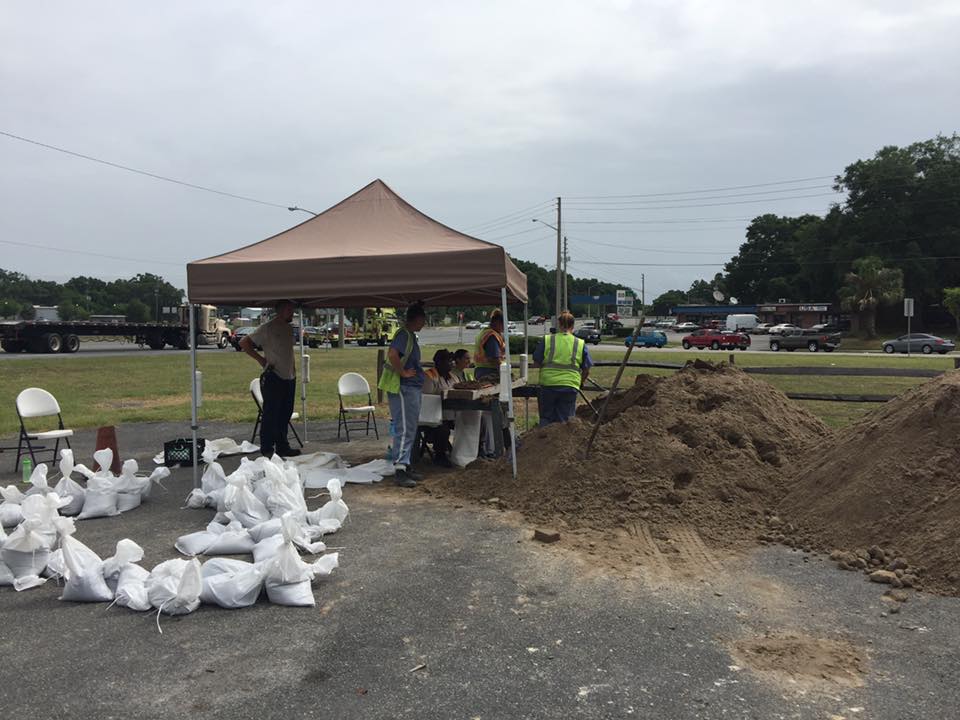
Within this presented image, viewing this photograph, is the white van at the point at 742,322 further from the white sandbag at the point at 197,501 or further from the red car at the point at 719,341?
the white sandbag at the point at 197,501

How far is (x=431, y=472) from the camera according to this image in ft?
25.8

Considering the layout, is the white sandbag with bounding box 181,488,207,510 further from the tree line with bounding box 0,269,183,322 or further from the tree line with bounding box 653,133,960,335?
the tree line with bounding box 0,269,183,322

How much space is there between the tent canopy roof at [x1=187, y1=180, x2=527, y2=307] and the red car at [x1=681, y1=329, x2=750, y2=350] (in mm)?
44401

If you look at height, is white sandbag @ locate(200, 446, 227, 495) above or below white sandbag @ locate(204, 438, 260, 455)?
above

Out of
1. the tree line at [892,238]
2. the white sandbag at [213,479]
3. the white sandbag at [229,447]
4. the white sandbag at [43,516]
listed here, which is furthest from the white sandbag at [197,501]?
the tree line at [892,238]

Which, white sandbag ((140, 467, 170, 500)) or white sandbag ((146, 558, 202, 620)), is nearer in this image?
white sandbag ((146, 558, 202, 620))

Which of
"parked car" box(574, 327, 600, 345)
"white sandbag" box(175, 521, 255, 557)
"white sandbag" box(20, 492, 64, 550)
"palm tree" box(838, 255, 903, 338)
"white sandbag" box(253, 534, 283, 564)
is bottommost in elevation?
"white sandbag" box(175, 521, 255, 557)

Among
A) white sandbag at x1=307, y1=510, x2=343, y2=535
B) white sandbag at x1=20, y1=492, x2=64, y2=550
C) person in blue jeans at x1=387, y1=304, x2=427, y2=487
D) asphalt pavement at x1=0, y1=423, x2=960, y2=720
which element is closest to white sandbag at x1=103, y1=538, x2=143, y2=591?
asphalt pavement at x1=0, y1=423, x2=960, y2=720

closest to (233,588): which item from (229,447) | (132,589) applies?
(132,589)

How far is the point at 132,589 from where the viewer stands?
4.19 m

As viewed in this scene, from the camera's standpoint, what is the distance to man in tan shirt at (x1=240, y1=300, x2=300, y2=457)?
815 centimetres

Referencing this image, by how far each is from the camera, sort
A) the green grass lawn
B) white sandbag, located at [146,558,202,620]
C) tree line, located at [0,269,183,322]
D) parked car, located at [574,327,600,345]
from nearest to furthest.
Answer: white sandbag, located at [146,558,202,620]
the green grass lawn
parked car, located at [574,327,600,345]
tree line, located at [0,269,183,322]

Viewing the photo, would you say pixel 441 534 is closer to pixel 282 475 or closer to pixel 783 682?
pixel 282 475

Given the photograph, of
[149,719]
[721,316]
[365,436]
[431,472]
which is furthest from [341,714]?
[721,316]
